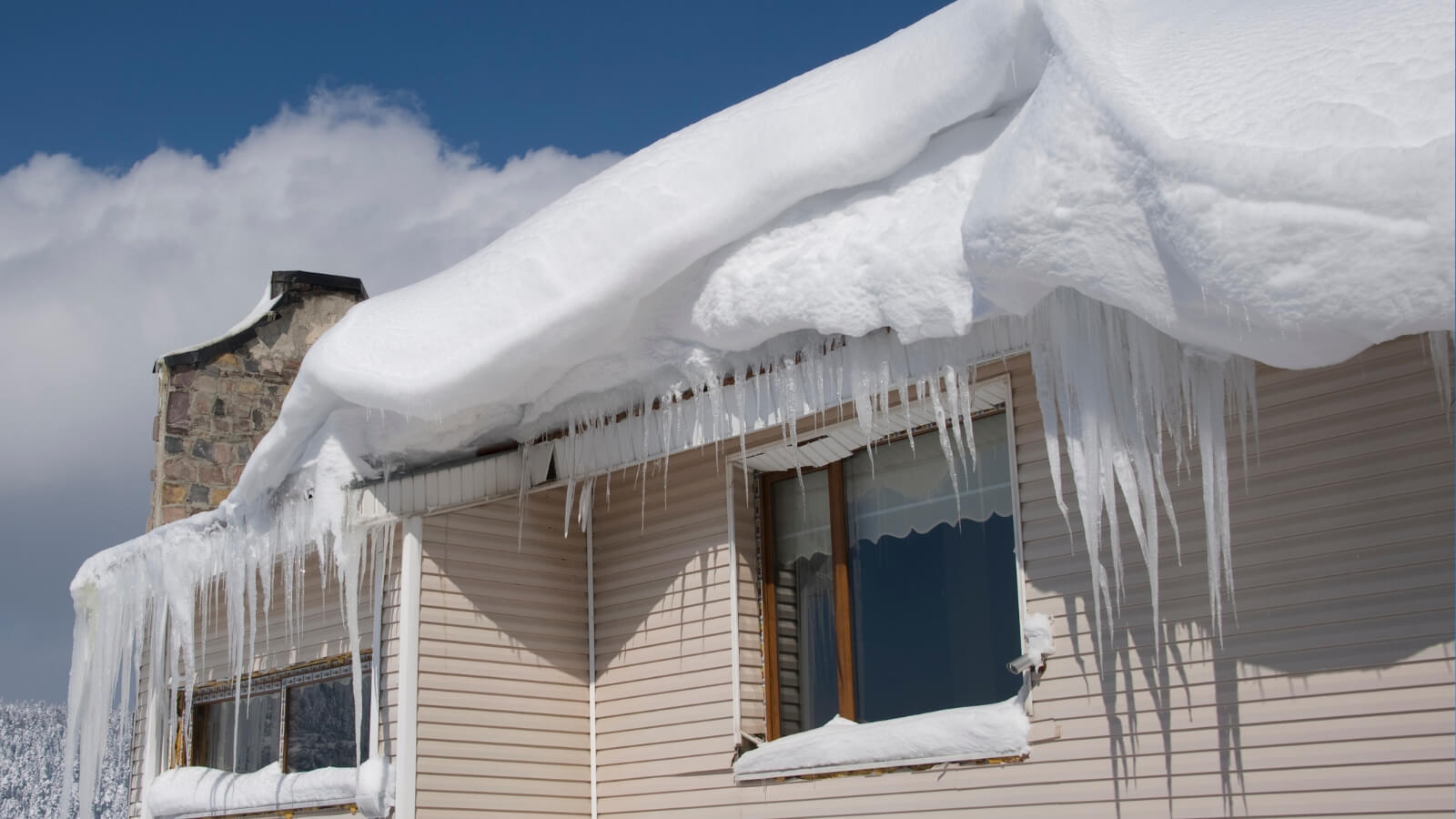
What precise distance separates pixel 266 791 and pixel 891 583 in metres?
3.92

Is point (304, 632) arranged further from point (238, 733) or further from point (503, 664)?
point (503, 664)

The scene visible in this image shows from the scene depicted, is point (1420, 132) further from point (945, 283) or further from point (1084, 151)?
point (945, 283)

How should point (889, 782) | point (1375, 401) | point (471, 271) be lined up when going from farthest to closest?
point (471, 271) → point (889, 782) → point (1375, 401)

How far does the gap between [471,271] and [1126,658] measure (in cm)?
344

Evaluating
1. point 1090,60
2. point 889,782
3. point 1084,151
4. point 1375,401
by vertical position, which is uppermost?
point 1090,60

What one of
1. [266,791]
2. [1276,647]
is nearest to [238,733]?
[266,791]

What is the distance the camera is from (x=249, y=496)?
7305mm

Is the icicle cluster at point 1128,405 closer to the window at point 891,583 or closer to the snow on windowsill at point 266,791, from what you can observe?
the window at point 891,583

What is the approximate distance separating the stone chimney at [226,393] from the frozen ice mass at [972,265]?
354 centimetres

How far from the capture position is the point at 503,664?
22.5 ft

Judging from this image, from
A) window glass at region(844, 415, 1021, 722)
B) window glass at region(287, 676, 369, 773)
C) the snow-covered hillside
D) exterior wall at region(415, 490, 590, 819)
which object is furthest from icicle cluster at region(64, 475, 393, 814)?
the snow-covered hillside

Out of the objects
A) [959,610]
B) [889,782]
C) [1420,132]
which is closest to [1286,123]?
[1420,132]

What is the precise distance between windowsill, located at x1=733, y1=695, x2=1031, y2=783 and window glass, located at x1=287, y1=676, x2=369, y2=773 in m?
2.38

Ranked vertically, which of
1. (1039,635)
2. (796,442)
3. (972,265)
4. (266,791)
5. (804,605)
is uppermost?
Answer: (972,265)
